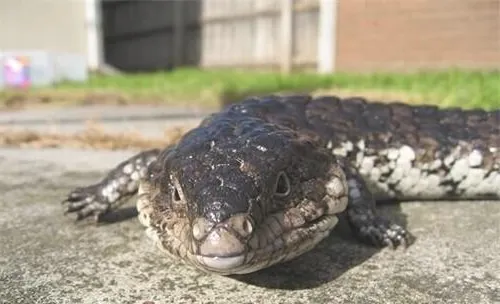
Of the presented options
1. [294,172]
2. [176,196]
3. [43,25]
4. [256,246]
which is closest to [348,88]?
[294,172]

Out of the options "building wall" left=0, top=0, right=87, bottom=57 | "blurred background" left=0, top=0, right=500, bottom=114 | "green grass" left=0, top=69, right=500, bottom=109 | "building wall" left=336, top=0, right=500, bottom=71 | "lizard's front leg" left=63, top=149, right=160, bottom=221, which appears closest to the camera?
"lizard's front leg" left=63, top=149, right=160, bottom=221

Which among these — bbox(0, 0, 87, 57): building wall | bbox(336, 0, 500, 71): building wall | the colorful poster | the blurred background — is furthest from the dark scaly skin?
bbox(0, 0, 87, 57): building wall

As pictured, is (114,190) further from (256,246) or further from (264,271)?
(256,246)

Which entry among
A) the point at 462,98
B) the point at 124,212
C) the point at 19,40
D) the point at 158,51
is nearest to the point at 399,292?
the point at 124,212

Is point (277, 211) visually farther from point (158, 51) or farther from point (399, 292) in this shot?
point (158, 51)

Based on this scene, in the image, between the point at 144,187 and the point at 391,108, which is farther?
the point at 391,108

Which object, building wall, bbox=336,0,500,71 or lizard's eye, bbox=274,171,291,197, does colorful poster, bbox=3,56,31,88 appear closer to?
building wall, bbox=336,0,500,71

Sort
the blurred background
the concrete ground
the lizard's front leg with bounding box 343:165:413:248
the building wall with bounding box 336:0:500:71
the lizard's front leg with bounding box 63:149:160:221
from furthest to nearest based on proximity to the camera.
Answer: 1. the building wall with bounding box 336:0:500:71
2. the blurred background
3. the lizard's front leg with bounding box 63:149:160:221
4. the lizard's front leg with bounding box 343:165:413:248
5. the concrete ground
